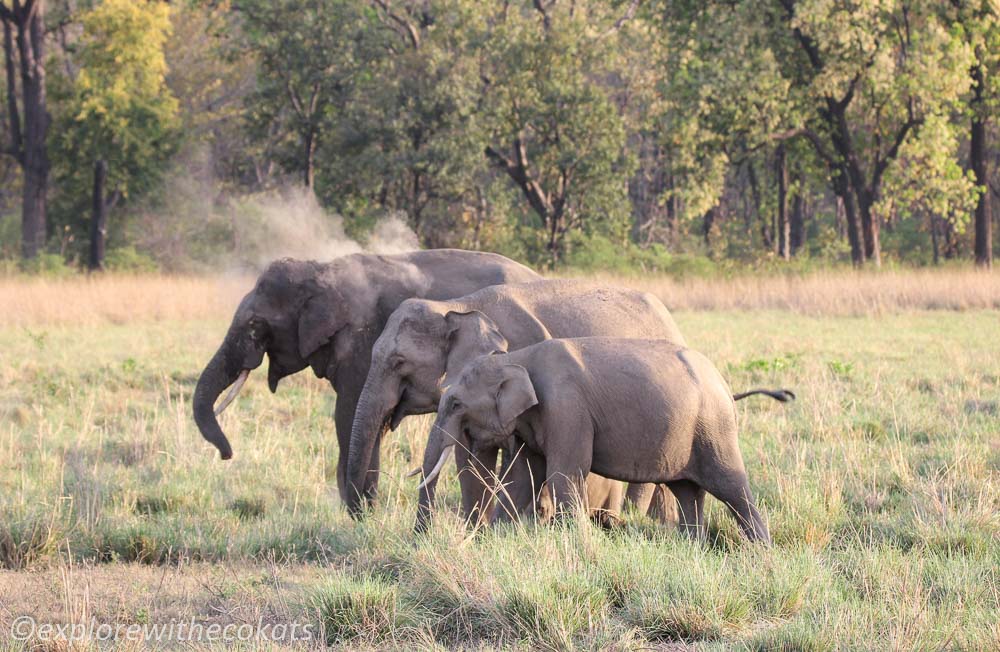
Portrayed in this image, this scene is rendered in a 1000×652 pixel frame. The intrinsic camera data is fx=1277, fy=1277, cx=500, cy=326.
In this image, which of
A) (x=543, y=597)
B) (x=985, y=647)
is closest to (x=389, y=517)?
(x=543, y=597)

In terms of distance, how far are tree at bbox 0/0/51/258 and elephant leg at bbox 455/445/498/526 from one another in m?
27.9

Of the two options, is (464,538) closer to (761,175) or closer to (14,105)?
(14,105)

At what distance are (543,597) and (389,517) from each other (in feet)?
6.73

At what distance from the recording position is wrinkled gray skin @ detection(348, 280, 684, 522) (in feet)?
23.6

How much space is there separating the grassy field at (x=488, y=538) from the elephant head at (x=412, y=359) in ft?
1.56

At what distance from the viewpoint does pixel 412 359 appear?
289 inches

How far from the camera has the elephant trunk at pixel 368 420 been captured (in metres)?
7.34

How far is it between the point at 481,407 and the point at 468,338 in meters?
0.71

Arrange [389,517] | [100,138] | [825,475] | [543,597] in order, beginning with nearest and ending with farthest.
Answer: [543,597]
[389,517]
[825,475]
[100,138]

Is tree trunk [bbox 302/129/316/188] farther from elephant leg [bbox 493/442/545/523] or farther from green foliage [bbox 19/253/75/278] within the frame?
elephant leg [bbox 493/442/545/523]

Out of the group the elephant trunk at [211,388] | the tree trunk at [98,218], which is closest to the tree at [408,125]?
the tree trunk at [98,218]

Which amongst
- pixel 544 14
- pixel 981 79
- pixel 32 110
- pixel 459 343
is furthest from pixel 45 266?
pixel 459 343

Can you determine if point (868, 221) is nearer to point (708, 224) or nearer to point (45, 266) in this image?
point (45, 266)

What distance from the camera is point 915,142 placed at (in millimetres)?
27000
